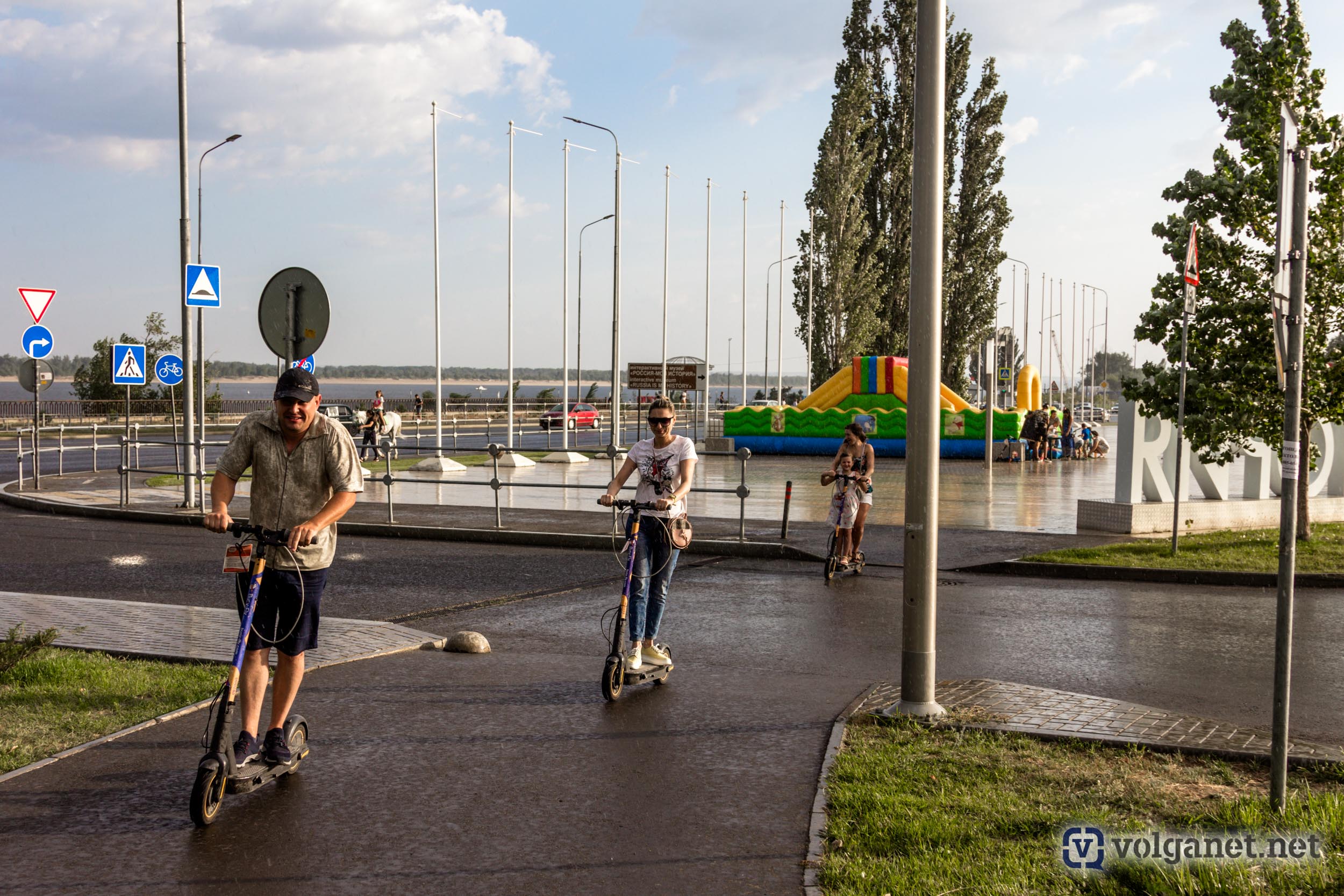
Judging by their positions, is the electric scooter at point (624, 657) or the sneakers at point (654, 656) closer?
the electric scooter at point (624, 657)

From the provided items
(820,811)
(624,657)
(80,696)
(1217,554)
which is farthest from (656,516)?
(1217,554)

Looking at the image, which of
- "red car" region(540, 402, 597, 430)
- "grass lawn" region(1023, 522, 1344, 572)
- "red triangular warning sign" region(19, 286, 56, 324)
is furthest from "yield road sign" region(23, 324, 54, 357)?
"red car" region(540, 402, 597, 430)

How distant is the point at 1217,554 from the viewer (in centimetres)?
1309

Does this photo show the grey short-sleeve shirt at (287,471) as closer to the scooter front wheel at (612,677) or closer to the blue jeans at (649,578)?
the scooter front wheel at (612,677)

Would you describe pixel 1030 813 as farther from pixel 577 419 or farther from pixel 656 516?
pixel 577 419

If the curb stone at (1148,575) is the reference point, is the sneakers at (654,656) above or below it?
above

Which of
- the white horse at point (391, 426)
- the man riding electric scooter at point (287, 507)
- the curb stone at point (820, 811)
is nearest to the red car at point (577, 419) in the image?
the white horse at point (391, 426)

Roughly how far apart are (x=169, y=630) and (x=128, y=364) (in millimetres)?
15667

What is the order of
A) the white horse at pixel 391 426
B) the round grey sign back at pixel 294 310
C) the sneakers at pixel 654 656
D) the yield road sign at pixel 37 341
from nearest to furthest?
1. the sneakers at pixel 654 656
2. the round grey sign back at pixel 294 310
3. the yield road sign at pixel 37 341
4. the white horse at pixel 391 426

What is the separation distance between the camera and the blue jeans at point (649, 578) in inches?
276

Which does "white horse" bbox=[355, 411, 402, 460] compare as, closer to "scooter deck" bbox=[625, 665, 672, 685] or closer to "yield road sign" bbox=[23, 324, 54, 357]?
"yield road sign" bbox=[23, 324, 54, 357]

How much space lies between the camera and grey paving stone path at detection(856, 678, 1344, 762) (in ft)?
18.5

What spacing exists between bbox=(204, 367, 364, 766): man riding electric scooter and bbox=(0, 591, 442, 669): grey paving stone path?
238 cm

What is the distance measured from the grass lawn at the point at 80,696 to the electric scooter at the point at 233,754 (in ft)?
3.66
